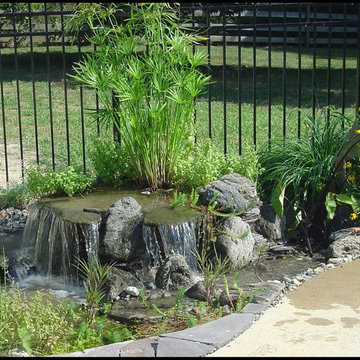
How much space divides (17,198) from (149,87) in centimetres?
192

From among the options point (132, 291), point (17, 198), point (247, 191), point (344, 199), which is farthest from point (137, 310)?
point (17, 198)

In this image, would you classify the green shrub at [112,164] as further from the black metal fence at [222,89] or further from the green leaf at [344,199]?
the green leaf at [344,199]

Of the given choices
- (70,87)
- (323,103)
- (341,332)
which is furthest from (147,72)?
(70,87)

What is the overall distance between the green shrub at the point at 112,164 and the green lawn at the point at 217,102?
0.24 metres

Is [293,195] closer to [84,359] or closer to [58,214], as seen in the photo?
[58,214]

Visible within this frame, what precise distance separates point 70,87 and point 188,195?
10163 mm

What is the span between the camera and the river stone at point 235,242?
22.7 feet

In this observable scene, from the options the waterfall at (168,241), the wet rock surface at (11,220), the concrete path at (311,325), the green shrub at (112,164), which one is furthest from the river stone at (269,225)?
the wet rock surface at (11,220)

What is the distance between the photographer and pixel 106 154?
788 cm

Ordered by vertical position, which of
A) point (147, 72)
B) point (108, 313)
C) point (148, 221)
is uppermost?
point (147, 72)

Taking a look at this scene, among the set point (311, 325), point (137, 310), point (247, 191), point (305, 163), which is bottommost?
point (137, 310)

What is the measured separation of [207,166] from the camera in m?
7.55

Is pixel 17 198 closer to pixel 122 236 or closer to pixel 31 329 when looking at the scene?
pixel 122 236

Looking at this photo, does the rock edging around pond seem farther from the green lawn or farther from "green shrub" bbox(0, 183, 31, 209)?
"green shrub" bbox(0, 183, 31, 209)
